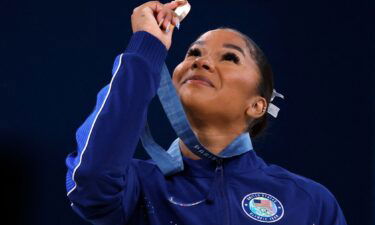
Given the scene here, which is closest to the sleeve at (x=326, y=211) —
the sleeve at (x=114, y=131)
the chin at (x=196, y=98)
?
the chin at (x=196, y=98)

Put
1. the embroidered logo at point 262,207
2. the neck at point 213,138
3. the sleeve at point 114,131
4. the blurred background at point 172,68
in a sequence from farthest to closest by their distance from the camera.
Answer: the blurred background at point 172,68 → the neck at point 213,138 → the embroidered logo at point 262,207 → the sleeve at point 114,131

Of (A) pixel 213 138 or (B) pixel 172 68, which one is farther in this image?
(B) pixel 172 68

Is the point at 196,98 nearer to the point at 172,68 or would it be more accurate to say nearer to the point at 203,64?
the point at 203,64

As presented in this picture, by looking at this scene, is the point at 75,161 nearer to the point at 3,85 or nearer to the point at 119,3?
the point at 3,85

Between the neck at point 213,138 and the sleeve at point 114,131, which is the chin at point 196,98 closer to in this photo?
the neck at point 213,138

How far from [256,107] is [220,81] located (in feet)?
0.50

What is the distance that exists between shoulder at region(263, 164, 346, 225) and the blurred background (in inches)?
26.2

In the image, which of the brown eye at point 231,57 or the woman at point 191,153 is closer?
the woman at point 191,153

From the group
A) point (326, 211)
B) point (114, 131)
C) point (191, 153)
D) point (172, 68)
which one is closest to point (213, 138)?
point (191, 153)

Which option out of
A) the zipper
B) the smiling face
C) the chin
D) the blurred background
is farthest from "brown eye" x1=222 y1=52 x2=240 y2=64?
the blurred background

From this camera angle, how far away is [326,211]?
1.19m

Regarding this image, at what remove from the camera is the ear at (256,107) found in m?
1.30

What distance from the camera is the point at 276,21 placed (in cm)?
204

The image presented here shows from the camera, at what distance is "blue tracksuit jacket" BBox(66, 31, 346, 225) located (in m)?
0.90
